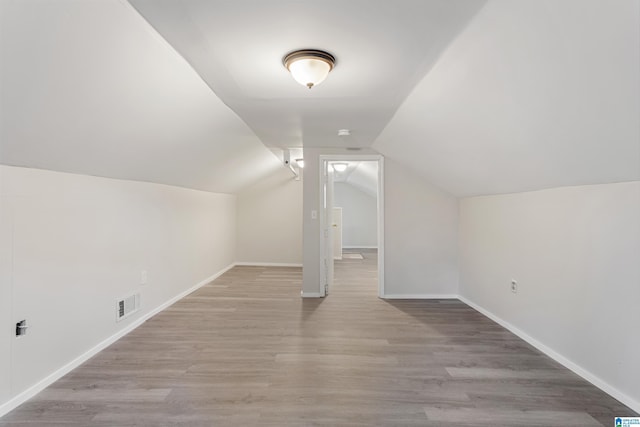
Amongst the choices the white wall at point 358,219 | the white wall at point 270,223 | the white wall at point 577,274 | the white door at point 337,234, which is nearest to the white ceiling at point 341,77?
the white wall at point 577,274

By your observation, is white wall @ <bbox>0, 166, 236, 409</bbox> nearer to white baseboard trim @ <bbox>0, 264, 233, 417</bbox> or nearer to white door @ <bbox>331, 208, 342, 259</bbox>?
white baseboard trim @ <bbox>0, 264, 233, 417</bbox>

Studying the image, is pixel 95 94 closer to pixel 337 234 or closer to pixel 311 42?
pixel 311 42

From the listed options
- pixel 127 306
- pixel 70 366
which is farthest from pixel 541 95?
pixel 127 306

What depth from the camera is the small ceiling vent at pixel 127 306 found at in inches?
121

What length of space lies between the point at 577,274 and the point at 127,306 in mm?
3834

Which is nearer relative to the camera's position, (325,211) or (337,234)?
(325,211)

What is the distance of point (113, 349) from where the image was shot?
9.27 ft

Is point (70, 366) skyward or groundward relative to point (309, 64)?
groundward

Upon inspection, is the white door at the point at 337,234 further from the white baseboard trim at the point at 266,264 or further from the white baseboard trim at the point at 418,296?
the white baseboard trim at the point at 418,296

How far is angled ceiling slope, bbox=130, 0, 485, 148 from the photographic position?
1539 millimetres

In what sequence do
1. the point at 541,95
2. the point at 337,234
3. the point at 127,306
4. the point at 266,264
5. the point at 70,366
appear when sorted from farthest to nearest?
1. the point at 337,234
2. the point at 266,264
3. the point at 127,306
4. the point at 70,366
5. the point at 541,95

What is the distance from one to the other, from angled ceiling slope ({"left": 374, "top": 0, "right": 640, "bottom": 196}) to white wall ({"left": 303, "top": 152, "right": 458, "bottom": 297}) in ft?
4.63

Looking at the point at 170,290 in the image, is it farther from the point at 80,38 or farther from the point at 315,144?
the point at 80,38

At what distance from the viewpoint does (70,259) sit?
2.49m
